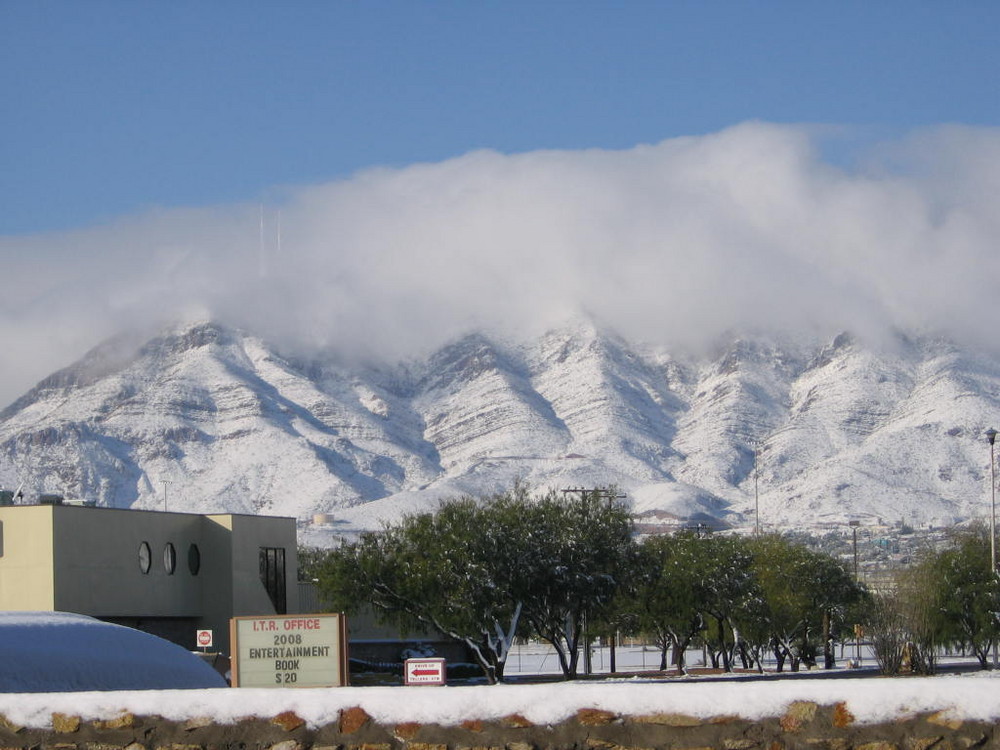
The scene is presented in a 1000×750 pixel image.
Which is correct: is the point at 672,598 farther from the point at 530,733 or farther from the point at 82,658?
the point at 530,733

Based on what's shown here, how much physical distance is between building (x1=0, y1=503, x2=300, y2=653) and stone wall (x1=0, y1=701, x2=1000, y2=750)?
43742 millimetres

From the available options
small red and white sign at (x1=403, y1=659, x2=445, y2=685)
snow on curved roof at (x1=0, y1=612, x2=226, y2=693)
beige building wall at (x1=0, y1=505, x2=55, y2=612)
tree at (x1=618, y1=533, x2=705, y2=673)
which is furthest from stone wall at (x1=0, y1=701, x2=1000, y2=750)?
tree at (x1=618, y1=533, x2=705, y2=673)

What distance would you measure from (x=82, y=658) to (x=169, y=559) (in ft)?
156

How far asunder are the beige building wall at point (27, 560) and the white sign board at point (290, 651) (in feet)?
138

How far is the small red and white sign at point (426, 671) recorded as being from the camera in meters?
13.8

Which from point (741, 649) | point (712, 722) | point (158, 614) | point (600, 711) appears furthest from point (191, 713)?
point (741, 649)

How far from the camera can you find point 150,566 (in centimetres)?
5994

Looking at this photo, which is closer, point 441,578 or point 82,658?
point 82,658

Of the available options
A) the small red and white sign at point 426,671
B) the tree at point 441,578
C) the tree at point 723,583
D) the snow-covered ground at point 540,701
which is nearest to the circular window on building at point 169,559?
the tree at point 441,578

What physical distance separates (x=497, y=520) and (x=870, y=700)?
54.1 m

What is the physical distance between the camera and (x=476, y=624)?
5822cm

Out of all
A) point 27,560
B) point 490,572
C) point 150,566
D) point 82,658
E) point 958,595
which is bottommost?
point 958,595

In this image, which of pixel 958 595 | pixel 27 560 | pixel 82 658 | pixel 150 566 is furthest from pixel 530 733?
pixel 958 595

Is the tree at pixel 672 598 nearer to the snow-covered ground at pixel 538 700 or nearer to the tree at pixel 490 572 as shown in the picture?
the tree at pixel 490 572
